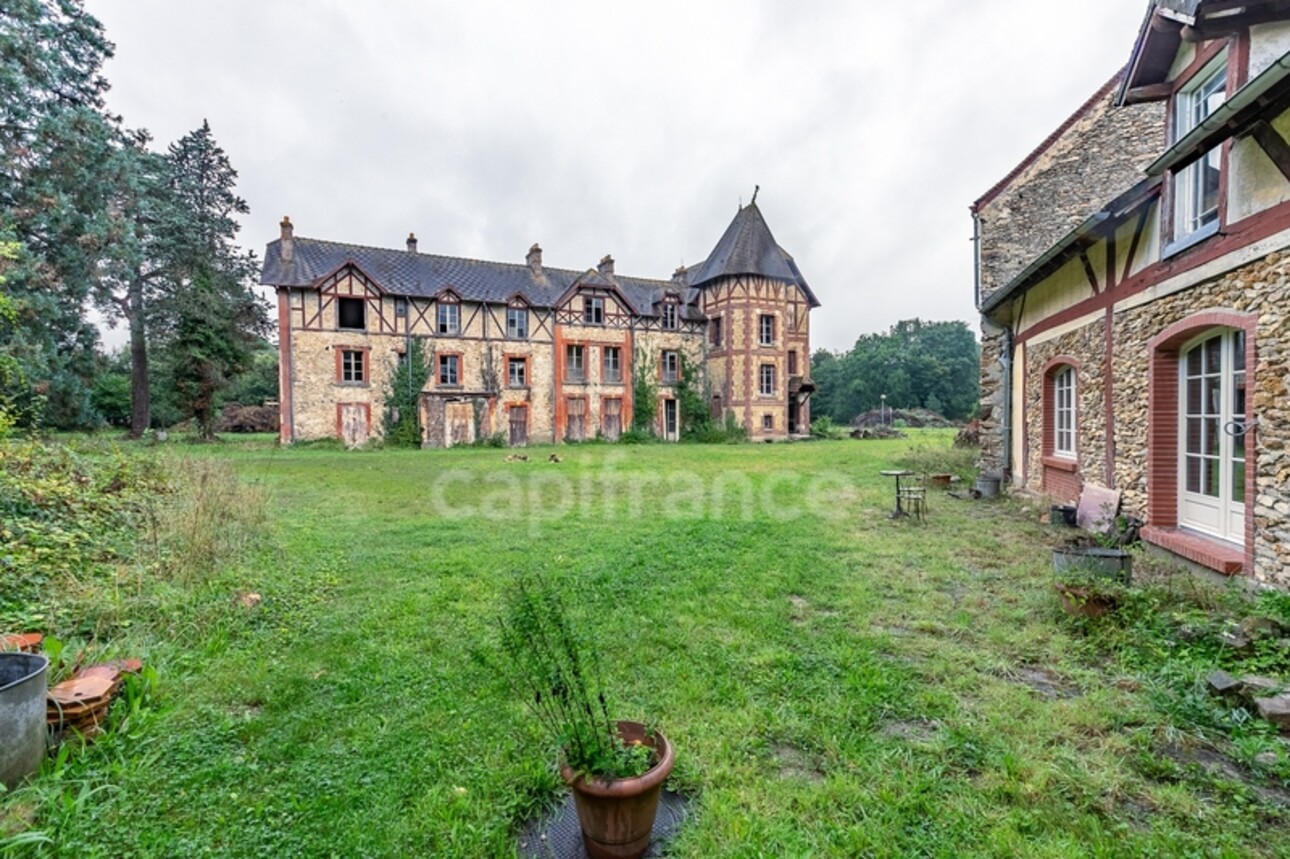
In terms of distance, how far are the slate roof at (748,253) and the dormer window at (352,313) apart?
15512mm

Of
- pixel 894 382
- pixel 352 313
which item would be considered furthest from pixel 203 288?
pixel 894 382

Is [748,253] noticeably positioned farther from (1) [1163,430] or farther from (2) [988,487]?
(1) [1163,430]

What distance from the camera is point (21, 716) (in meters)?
2.21

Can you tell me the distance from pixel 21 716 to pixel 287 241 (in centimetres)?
2433

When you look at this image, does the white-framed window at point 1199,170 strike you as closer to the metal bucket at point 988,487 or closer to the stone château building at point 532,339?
the metal bucket at point 988,487

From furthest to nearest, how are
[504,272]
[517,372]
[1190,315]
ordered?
[504,272], [517,372], [1190,315]

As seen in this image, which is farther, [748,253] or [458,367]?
[748,253]

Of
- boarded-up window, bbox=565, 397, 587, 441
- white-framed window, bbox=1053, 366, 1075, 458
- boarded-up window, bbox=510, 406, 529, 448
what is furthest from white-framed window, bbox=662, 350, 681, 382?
white-framed window, bbox=1053, 366, 1075, 458

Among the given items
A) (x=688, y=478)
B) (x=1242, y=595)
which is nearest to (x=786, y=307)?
(x=688, y=478)

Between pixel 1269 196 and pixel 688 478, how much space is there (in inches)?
388

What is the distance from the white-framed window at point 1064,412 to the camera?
309 inches

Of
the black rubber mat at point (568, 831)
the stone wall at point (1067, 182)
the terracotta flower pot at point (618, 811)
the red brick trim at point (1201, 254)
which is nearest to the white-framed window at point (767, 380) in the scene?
the stone wall at point (1067, 182)

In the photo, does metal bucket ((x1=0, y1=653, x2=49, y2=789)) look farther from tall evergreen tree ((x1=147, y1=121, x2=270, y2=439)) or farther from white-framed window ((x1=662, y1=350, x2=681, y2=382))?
white-framed window ((x1=662, y1=350, x2=681, y2=382))

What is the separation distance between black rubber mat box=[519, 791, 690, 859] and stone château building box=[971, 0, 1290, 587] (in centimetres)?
461
